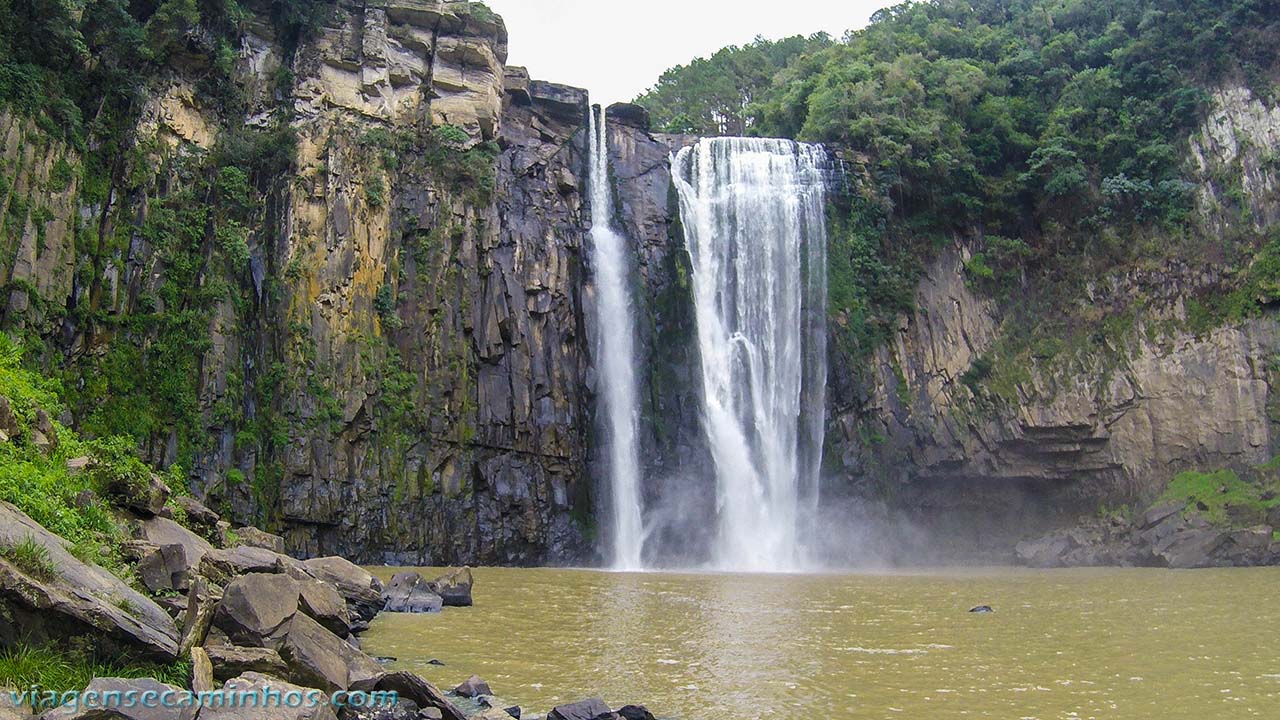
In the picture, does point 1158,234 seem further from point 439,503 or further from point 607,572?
point 439,503

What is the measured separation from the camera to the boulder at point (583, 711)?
279 inches

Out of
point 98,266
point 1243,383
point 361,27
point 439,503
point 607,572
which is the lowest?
point 607,572

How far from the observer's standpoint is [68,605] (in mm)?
6094

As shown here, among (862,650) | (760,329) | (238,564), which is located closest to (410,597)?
(238,564)

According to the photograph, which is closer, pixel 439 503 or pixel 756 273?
pixel 439 503

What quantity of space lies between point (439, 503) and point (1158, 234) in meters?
25.8

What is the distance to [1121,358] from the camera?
102 ft

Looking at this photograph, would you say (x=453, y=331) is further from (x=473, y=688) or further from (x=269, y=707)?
(x=269, y=707)

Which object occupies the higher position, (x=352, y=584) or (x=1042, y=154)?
(x=1042, y=154)

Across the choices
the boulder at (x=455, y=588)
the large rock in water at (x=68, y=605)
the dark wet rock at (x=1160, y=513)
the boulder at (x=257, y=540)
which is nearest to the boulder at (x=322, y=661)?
the large rock in water at (x=68, y=605)

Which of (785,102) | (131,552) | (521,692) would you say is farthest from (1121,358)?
(131,552)

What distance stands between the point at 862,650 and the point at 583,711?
16.0 ft

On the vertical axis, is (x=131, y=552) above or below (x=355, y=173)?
below

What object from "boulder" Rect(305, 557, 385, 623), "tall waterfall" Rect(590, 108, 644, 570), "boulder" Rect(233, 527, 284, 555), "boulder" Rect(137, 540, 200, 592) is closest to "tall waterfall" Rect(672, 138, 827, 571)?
"tall waterfall" Rect(590, 108, 644, 570)
